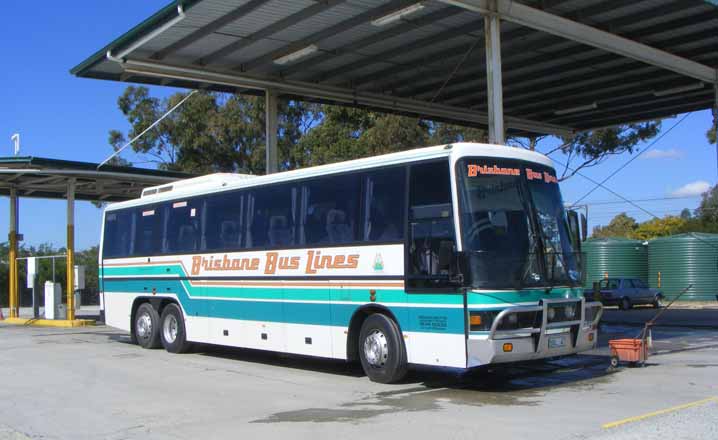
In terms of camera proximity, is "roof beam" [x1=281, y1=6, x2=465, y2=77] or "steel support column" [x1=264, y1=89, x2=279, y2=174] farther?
"steel support column" [x1=264, y1=89, x2=279, y2=174]

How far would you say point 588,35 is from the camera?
17.5m

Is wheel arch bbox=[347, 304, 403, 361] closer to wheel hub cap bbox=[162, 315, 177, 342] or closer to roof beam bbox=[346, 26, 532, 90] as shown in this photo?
wheel hub cap bbox=[162, 315, 177, 342]

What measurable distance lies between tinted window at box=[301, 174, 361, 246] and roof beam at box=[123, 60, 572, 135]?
781cm

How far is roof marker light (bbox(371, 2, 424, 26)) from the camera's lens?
15930 millimetres

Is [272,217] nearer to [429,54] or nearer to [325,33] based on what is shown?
[325,33]

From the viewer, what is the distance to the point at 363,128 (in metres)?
41.2

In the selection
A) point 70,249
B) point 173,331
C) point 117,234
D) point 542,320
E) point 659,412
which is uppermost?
point 117,234

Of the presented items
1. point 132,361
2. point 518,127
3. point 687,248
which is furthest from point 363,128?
point 132,361

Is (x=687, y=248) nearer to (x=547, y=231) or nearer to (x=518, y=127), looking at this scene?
Result: (x=518, y=127)

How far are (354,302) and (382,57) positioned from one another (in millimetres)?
9519

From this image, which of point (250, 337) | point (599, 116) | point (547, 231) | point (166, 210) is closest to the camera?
point (547, 231)

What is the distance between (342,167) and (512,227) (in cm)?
314

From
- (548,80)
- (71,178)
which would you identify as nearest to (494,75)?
(548,80)

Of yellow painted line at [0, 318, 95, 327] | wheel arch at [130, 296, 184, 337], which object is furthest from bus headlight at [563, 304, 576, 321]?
yellow painted line at [0, 318, 95, 327]
